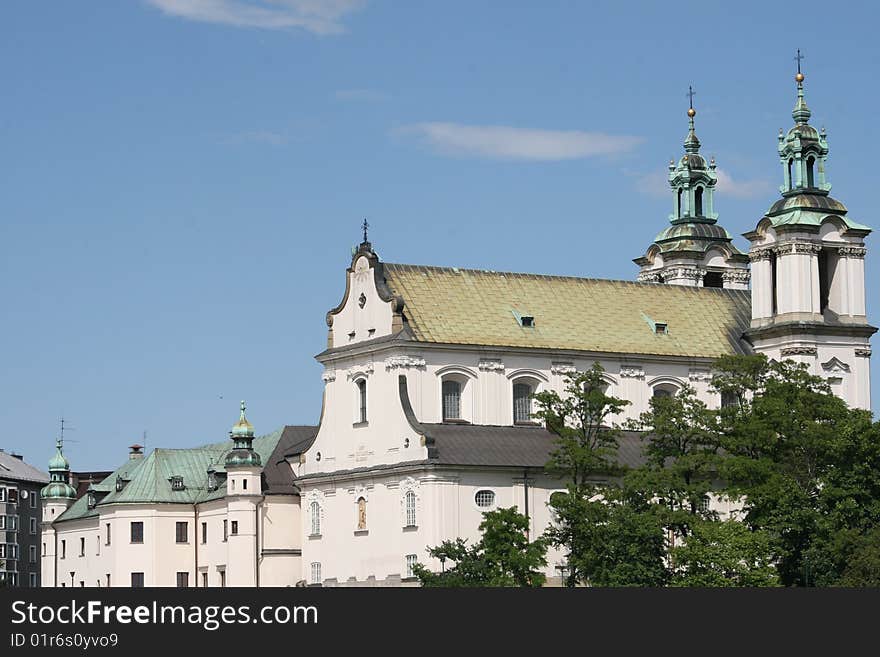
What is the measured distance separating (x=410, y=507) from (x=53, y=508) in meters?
36.3

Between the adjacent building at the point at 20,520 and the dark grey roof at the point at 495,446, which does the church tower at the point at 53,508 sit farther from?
the dark grey roof at the point at 495,446

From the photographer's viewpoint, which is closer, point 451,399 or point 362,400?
point 451,399

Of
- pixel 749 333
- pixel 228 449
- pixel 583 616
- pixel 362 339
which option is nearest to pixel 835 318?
pixel 749 333

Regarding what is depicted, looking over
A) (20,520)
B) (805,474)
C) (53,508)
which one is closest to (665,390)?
(805,474)

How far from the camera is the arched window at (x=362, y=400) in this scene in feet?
310

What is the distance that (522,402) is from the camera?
95.0 metres

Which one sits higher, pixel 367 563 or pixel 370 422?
pixel 370 422

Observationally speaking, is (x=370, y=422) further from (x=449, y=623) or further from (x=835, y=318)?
(x=449, y=623)

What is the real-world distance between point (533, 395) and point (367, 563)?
9857 mm

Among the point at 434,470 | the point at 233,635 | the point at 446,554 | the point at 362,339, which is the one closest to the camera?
the point at 233,635

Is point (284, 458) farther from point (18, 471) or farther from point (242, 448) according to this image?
point (18, 471)

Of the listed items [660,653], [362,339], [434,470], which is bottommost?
[660,653]

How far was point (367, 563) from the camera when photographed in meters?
91.8

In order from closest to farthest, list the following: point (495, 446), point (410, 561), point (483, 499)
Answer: point (410, 561) < point (483, 499) < point (495, 446)
